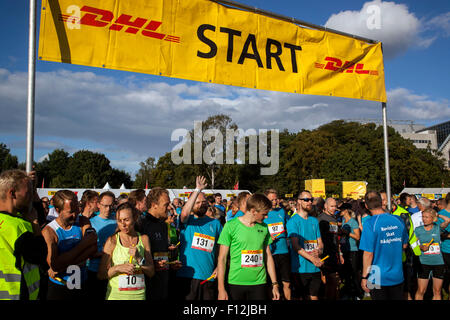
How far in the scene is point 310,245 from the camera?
5598 millimetres

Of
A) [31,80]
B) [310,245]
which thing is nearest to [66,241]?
[31,80]

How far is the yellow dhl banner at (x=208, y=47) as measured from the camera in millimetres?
5059

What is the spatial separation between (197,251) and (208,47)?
3.56 meters

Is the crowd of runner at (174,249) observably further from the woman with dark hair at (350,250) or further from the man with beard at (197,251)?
the woman with dark hair at (350,250)

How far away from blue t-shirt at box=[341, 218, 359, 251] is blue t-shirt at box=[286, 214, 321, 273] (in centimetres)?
206

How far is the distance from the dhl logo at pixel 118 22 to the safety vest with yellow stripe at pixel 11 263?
3.69 meters

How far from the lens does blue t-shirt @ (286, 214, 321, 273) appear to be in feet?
18.2

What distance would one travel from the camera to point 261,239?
13.9 feet

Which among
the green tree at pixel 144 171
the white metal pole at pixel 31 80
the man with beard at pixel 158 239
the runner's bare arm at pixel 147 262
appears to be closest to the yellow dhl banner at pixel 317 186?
the man with beard at pixel 158 239
